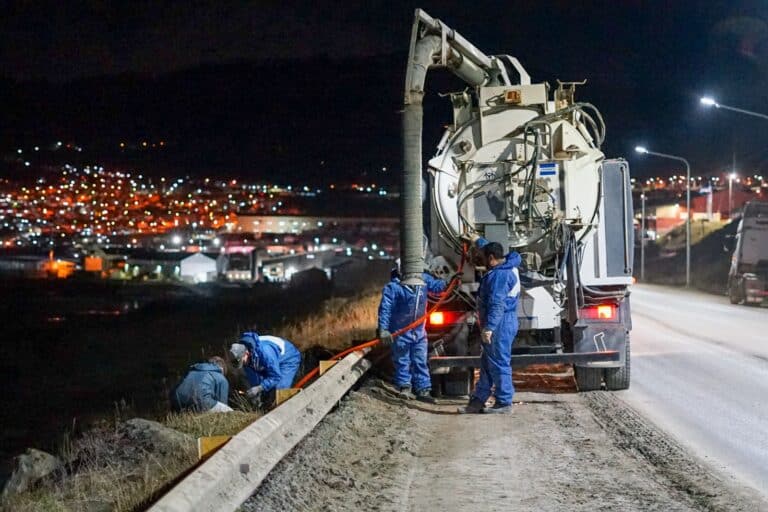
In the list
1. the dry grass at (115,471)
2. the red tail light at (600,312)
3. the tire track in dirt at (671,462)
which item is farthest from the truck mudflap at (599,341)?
the dry grass at (115,471)

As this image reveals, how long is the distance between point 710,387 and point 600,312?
190 cm

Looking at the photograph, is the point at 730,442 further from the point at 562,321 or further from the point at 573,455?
the point at 562,321

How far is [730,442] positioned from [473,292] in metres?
3.75

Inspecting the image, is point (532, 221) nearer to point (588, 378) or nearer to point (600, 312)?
point (600, 312)

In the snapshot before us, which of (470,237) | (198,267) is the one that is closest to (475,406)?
(470,237)

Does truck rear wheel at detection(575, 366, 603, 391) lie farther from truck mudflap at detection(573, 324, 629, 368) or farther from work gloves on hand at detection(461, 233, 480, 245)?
work gloves on hand at detection(461, 233, 480, 245)

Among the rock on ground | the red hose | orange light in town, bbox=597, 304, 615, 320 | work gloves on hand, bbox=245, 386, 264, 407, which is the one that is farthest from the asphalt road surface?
the rock on ground

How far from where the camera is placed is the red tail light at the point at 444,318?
11.3 metres

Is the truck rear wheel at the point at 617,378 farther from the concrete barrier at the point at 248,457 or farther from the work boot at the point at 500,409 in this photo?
the concrete barrier at the point at 248,457

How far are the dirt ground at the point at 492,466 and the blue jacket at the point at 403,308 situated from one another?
1132mm

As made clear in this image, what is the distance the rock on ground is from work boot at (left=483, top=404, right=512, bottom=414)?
174 inches

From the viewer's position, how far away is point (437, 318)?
11.3 m

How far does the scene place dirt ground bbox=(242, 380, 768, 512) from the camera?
620 centimetres

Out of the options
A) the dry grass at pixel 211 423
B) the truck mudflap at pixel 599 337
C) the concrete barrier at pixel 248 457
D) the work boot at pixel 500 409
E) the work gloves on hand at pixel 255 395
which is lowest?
the work boot at pixel 500 409
